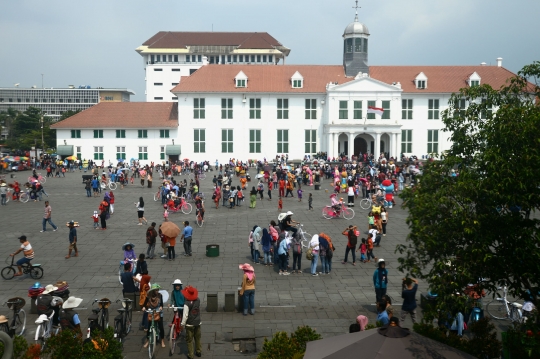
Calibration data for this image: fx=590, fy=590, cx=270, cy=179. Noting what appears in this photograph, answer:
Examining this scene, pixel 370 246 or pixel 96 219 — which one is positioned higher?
pixel 96 219

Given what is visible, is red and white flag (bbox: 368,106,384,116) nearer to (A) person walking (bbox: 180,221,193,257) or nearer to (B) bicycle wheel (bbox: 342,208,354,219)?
(B) bicycle wheel (bbox: 342,208,354,219)

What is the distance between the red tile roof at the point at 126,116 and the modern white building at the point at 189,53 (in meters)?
37.3

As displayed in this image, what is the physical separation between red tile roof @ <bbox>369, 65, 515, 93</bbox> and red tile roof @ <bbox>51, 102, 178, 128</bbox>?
24002 mm

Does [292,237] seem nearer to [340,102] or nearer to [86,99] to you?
[340,102]

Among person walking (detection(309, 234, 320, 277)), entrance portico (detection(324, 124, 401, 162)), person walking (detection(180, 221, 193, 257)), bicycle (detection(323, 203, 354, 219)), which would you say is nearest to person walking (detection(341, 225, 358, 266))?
person walking (detection(309, 234, 320, 277))

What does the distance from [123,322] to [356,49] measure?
200 ft

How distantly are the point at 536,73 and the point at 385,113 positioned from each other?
A: 56353 mm

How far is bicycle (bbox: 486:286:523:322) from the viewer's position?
13.5 metres

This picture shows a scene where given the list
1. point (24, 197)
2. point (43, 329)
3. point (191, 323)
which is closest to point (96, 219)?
point (24, 197)

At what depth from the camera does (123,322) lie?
1245 centimetres

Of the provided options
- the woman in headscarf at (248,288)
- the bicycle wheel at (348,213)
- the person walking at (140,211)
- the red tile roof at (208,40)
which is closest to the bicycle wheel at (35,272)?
the woman in headscarf at (248,288)

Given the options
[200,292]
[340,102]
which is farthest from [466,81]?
[200,292]

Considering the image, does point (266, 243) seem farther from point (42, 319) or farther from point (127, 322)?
point (42, 319)

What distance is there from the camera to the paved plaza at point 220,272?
1347cm
